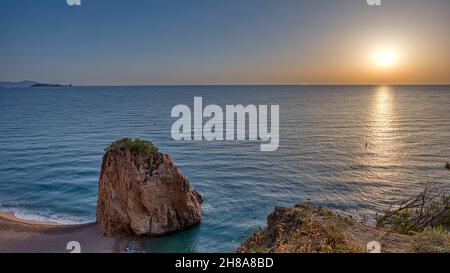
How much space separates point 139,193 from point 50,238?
6946 millimetres

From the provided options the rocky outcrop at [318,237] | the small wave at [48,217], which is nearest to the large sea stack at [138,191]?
the small wave at [48,217]

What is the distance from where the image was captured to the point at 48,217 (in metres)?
27.8

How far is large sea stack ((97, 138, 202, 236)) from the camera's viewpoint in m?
22.9

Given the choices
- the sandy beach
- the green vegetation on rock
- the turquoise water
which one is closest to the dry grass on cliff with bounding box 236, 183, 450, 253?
the turquoise water

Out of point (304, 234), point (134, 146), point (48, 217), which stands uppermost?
point (134, 146)

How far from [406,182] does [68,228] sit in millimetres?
31123

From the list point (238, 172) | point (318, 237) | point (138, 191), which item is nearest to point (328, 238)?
point (318, 237)

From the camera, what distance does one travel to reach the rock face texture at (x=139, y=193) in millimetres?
22891

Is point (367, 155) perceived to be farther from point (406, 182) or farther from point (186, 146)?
point (186, 146)

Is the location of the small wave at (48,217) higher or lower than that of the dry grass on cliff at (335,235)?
lower

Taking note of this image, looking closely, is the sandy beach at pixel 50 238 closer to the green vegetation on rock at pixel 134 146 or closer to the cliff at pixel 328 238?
the green vegetation on rock at pixel 134 146

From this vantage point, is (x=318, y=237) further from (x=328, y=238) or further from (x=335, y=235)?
(x=335, y=235)
